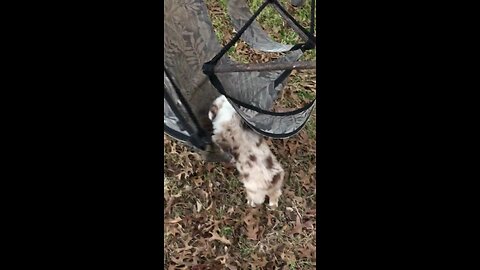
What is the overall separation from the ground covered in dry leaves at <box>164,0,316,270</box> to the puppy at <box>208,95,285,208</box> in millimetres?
353

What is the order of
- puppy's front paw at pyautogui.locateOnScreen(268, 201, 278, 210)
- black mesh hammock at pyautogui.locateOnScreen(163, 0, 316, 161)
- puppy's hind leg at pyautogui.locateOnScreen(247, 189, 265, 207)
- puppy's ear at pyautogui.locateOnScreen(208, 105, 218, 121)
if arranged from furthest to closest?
puppy's front paw at pyautogui.locateOnScreen(268, 201, 278, 210)
puppy's hind leg at pyautogui.locateOnScreen(247, 189, 265, 207)
puppy's ear at pyautogui.locateOnScreen(208, 105, 218, 121)
black mesh hammock at pyautogui.locateOnScreen(163, 0, 316, 161)

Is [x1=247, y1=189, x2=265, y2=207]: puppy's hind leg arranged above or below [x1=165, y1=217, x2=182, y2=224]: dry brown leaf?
above

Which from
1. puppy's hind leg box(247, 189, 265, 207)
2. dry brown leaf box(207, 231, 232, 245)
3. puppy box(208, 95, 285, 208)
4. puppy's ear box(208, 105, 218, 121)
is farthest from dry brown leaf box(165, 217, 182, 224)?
puppy's ear box(208, 105, 218, 121)

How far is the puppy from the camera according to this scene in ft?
5.47

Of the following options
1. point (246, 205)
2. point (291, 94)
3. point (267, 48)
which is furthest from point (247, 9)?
point (246, 205)

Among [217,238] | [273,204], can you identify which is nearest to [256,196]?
[273,204]

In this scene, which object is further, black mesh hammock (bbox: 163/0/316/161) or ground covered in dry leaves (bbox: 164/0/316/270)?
ground covered in dry leaves (bbox: 164/0/316/270)

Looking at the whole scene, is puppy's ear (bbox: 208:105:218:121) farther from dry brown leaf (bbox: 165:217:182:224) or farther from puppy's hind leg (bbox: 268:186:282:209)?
dry brown leaf (bbox: 165:217:182:224)

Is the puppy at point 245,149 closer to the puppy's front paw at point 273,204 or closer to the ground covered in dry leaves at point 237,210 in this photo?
the puppy's front paw at point 273,204

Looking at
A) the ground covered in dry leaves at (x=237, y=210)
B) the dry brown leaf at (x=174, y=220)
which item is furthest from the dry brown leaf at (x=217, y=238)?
the dry brown leaf at (x=174, y=220)

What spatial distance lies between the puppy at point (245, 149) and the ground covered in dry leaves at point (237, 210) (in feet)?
1.16

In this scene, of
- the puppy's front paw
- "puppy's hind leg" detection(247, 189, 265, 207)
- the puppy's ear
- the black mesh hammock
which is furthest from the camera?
the puppy's front paw
